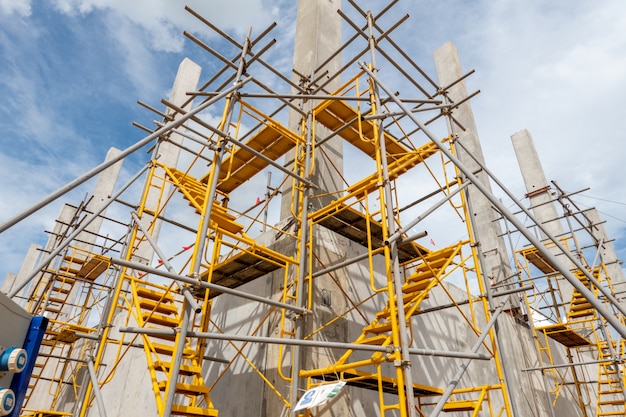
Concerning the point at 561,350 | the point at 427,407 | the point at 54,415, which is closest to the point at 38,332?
the point at 427,407

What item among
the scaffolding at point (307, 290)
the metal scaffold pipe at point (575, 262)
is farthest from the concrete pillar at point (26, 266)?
the metal scaffold pipe at point (575, 262)

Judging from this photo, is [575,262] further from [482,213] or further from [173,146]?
[173,146]

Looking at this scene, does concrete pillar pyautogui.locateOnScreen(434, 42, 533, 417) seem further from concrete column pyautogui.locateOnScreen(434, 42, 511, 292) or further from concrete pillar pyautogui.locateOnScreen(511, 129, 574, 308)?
concrete pillar pyautogui.locateOnScreen(511, 129, 574, 308)

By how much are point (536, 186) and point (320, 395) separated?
70.7 ft

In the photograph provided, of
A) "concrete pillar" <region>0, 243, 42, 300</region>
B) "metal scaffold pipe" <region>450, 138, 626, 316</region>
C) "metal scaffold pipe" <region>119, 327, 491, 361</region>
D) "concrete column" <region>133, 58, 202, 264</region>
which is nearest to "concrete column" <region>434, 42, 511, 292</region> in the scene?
"metal scaffold pipe" <region>450, 138, 626, 316</region>

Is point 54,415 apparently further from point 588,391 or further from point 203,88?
point 588,391

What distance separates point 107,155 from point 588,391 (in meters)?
28.2

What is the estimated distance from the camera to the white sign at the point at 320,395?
507cm

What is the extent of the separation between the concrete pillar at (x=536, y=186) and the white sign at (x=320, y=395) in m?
18.3

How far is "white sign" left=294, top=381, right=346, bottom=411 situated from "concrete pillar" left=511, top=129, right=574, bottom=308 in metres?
18.3

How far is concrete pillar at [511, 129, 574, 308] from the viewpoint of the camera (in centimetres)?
2087

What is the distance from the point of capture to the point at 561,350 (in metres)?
16.7

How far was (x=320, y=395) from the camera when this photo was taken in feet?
17.3

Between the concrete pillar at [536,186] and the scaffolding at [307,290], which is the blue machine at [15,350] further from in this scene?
the concrete pillar at [536,186]
